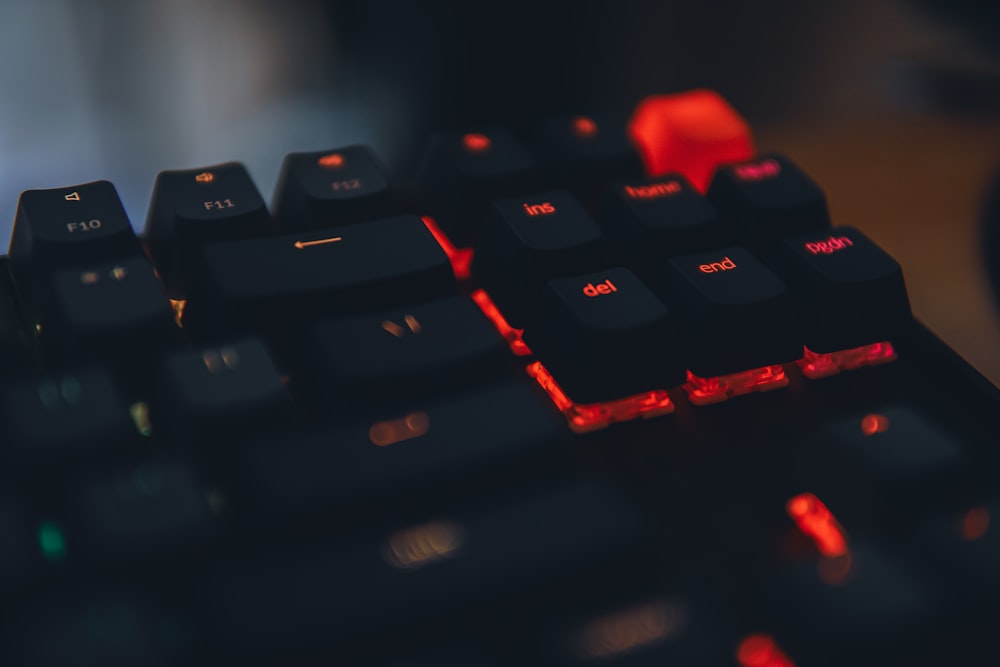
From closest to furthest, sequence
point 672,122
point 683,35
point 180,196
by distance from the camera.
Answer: point 180,196
point 672,122
point 683,35

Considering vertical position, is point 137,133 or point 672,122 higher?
point 672,122

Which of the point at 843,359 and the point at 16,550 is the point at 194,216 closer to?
the point at 16,550

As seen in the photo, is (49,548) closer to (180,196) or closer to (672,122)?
(180,196)

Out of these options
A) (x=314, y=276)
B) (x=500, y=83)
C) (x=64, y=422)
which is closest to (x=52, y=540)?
(x=64, y=422)

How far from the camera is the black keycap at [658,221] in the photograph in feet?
1.55

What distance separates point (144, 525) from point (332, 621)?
0.22 feet

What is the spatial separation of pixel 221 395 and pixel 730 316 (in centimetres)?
21

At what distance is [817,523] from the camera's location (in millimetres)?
382

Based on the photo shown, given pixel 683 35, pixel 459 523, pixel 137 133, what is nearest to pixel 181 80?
pixel 137 133

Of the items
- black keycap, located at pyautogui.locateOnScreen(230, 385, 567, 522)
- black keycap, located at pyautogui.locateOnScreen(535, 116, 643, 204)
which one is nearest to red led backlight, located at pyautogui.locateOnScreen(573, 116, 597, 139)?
black keycap, located at pyautogui.locateOnScreen(535, 116, 643, 204)

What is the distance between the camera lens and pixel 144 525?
31 centimetres

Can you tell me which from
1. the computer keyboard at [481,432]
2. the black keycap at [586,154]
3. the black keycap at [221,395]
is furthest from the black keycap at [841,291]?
the black keycap at [221,395]

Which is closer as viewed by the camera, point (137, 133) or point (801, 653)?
point (801, 653)

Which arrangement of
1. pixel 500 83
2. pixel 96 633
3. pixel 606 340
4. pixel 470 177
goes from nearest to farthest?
pixel 96 633 < pixel 606 340 < pixel 470 177 < pixel 500 83
